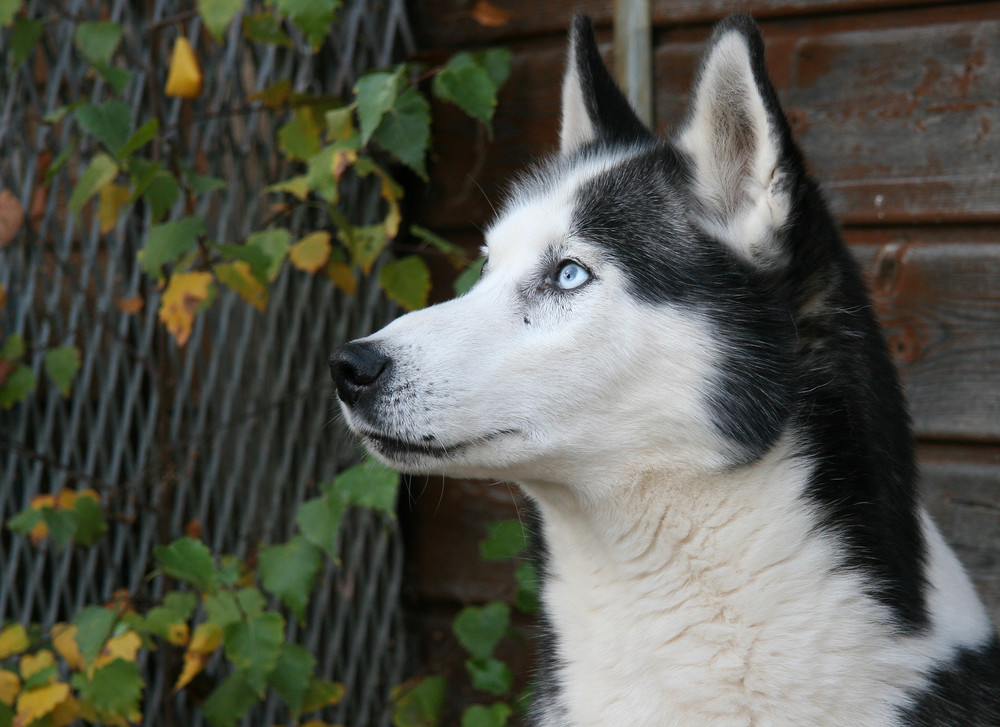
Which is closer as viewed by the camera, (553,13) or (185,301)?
(185,301)

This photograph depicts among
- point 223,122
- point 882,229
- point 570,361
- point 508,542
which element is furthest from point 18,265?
Result: point 882,229

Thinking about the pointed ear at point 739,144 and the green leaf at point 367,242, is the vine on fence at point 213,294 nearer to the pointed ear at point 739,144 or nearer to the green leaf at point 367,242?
the green leaf at point 367,242

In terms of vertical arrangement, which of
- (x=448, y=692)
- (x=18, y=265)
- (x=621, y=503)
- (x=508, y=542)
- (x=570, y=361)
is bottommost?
(x=448, y=692)

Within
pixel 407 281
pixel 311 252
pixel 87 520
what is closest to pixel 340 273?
pixel 311 252

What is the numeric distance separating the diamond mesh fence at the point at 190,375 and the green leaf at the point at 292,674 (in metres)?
0.69

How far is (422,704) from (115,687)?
0.88 m

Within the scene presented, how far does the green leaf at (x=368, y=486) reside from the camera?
218 cm

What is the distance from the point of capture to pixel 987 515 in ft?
7.71

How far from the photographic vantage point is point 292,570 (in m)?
2.27

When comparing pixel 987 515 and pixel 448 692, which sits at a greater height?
pixel 987 515

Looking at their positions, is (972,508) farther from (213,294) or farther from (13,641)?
(13,641)

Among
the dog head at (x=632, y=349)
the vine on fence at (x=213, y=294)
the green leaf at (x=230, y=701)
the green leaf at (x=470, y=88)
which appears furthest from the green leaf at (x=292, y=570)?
the green leaf at (x=470, y=88)

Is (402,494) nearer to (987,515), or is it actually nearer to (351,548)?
(351,548)

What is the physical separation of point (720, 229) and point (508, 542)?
1113mm
